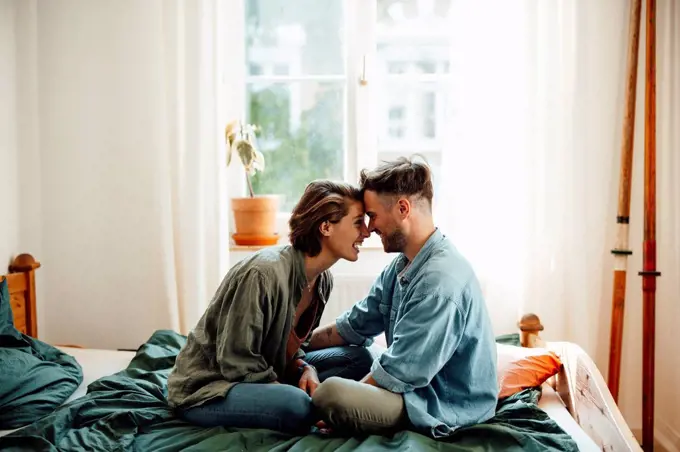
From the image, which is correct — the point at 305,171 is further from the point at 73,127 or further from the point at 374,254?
the point at 73,127

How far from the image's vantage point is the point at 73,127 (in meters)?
3.21

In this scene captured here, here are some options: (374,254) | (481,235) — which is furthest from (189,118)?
(481,235)

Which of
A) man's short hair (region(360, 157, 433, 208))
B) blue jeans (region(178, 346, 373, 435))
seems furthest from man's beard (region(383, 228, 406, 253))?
blue jeans (region(178, 346, 373, 435))

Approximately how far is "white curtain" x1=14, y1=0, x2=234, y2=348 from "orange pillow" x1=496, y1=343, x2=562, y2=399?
4.45ft

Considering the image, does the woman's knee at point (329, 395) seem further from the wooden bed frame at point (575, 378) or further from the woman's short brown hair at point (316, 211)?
the wooden bed frame at point (575, 378)

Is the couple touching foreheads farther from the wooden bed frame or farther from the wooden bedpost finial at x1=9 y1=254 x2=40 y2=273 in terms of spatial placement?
the wooden bedpost finial at x1=9 y1=254 x2=40 y2=273

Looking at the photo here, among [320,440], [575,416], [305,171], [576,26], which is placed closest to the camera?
[320,440]

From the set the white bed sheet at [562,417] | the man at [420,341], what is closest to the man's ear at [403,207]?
the man at [420,341]

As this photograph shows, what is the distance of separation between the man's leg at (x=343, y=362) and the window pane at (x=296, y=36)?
4.92 ft

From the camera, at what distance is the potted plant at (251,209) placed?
3195 mm

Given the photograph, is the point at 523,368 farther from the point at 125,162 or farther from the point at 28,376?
the point at 125,162

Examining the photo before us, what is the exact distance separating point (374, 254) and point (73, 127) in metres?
1.39

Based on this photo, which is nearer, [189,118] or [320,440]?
[320,440]

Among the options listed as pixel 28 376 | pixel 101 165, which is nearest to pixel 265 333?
pixel 28 376
